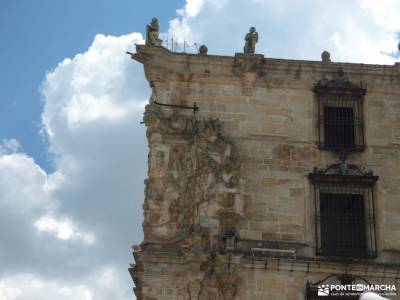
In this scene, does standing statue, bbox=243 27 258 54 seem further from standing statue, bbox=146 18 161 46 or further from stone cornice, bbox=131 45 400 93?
standing statue, bbox=146 18 161 46

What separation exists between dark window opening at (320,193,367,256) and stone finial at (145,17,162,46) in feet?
18.4

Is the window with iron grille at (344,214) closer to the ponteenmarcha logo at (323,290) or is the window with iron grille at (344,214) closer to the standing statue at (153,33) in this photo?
the ponteenmarcha logo at (323,290)

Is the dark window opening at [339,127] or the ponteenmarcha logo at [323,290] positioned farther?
the dark window opening at [339,127]

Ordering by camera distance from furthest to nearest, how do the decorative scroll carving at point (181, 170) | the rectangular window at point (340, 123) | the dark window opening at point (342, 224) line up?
the rectangular window at point (340, 123) < the dark window opening at point (342, 224) < the decorative scroll carving at point (181, 170)

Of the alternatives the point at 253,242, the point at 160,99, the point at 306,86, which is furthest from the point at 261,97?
the point at 253,242

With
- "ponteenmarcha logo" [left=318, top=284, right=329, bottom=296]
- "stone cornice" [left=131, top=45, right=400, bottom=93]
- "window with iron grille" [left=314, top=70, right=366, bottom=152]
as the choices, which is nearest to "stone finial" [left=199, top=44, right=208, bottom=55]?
"stone cornice" [left=131, top=45, right=400, bottom=93]

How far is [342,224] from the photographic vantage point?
1712cm

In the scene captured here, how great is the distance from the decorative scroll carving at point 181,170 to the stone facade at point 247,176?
25 mm

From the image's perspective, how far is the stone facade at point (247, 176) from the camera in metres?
16.2

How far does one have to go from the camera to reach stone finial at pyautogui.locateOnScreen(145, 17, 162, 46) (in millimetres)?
18484

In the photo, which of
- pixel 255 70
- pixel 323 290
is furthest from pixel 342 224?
pixel 255 70

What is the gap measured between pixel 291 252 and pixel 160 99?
4.91m

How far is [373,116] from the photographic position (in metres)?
18.4

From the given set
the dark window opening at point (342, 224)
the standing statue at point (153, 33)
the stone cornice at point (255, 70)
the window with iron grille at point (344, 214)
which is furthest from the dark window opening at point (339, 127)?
the standing statue at point (153, 33)
